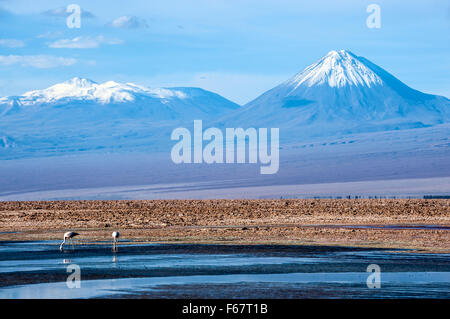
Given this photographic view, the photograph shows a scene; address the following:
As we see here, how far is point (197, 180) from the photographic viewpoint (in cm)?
18962

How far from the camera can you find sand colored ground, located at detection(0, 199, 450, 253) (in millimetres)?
39125

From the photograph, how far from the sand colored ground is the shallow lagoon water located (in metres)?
3.84

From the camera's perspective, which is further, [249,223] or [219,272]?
[249,223]

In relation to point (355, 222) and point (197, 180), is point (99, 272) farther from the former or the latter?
point (197, 180)

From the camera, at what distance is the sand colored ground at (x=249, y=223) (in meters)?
39.1

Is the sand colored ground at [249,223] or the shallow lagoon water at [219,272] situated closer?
the shallow lagoon water at [219,272]

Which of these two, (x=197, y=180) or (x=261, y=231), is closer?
(x=261, y=231)

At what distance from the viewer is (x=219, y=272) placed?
89.0 ft

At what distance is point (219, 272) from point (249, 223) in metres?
26.0

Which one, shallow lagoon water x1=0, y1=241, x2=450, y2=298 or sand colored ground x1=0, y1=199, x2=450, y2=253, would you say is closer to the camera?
shallow lagoon water x1=0, y1=241, x2=450, y2=298

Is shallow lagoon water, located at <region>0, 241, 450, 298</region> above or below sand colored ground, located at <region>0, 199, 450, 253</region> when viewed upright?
below

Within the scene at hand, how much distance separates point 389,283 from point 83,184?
166617 millimetres

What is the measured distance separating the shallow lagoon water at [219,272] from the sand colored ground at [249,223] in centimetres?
384
